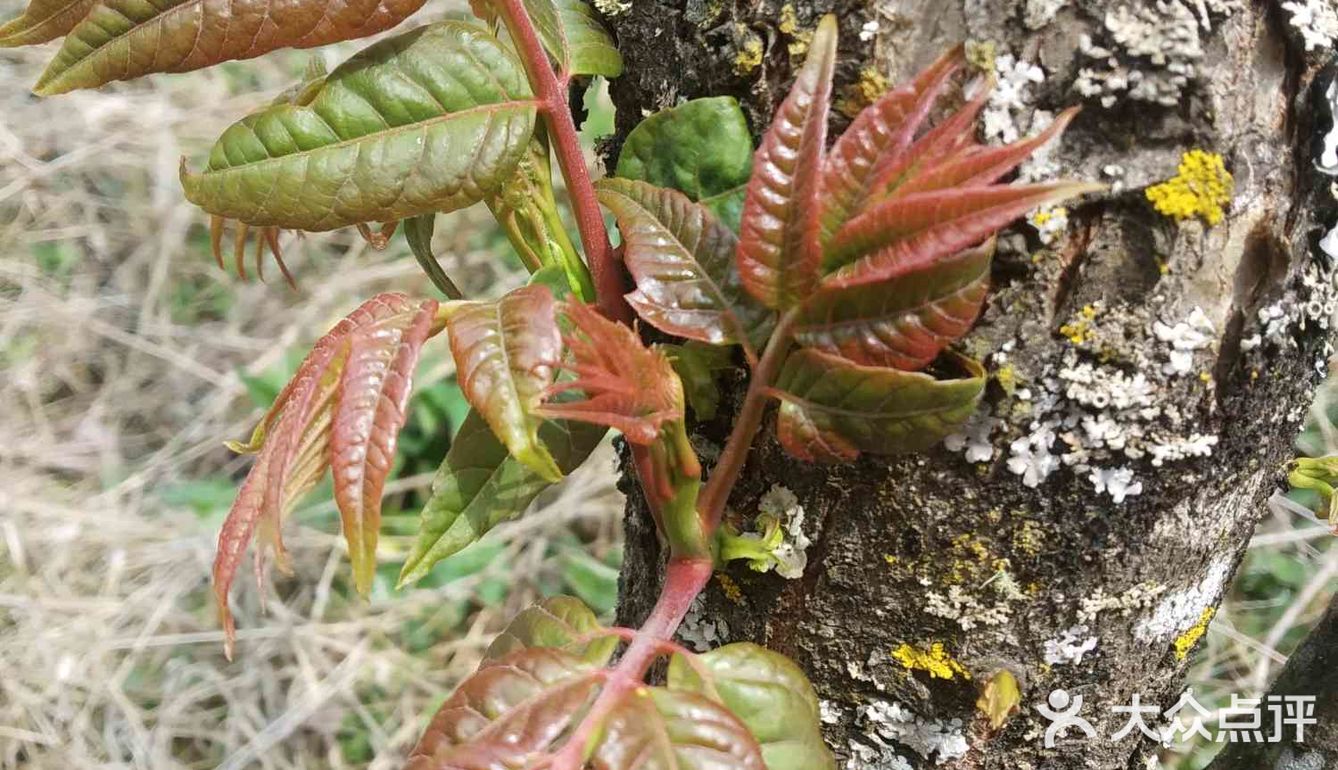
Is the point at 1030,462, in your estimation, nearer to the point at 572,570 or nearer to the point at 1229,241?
the point at 1229,241

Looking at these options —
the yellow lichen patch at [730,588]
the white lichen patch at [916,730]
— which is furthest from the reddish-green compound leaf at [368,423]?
the white lichen patch at [916,730]

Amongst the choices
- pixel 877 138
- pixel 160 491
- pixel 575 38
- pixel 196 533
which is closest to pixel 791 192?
pixel 877 138

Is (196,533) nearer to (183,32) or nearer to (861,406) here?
(183,32)

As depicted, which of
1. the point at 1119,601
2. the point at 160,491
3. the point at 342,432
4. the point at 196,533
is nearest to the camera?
the point at 342,432

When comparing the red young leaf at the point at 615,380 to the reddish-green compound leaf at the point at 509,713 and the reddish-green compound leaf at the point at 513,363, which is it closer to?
the reddish-green compound leaf at the point at 513,363

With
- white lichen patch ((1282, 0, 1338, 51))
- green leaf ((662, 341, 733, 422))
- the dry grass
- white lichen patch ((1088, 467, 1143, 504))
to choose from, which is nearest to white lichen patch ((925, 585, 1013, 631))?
white lichen patch ((1088, 467, 1143, 504))

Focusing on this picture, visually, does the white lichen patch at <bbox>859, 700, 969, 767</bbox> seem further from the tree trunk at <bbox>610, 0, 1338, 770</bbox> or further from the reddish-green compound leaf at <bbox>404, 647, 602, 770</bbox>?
the reddish-green compound leaf at <bbox>404, 647, 602, 770</bbox>
